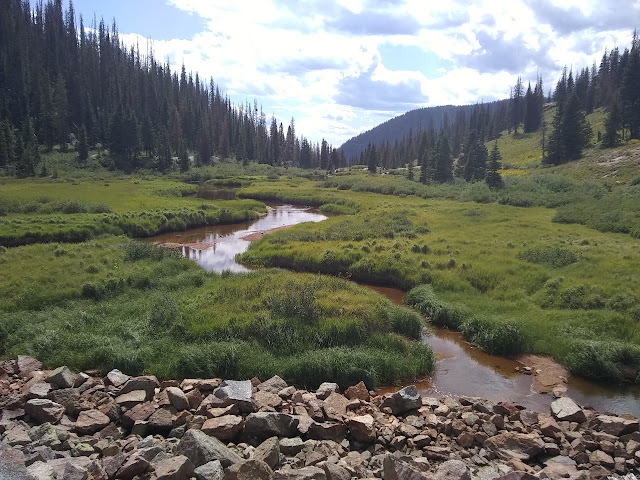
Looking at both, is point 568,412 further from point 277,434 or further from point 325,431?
point 277,434

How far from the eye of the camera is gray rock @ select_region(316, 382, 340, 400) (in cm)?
1502

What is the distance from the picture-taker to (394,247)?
3491 cm

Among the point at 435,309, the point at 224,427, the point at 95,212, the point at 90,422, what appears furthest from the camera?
the point at 95,212

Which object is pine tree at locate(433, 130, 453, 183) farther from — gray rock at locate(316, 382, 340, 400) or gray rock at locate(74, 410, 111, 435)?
gray rock at locate(74, 410, 111, 435)

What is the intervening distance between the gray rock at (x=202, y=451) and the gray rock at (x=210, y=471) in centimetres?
52

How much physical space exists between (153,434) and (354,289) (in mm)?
14283

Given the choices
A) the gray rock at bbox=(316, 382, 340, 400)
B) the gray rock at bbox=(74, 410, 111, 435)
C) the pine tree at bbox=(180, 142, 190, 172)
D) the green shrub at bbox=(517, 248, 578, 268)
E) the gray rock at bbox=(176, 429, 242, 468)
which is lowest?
the gray rock at bbox=(316, 382, 340, 400)

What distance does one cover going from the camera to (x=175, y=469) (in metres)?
9.30

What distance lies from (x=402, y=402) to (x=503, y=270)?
16.9 metres

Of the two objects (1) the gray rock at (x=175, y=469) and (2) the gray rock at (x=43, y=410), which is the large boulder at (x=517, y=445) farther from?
(2) the gray rock at (x=43, y=410)

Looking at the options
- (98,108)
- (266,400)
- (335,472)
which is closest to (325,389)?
(266,400)

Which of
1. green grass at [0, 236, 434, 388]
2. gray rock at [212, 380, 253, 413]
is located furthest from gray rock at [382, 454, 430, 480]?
green grass at [0, 236, 434, 388]

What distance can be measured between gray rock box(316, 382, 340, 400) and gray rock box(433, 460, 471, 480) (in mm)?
5142

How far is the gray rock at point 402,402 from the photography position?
47.1ft
